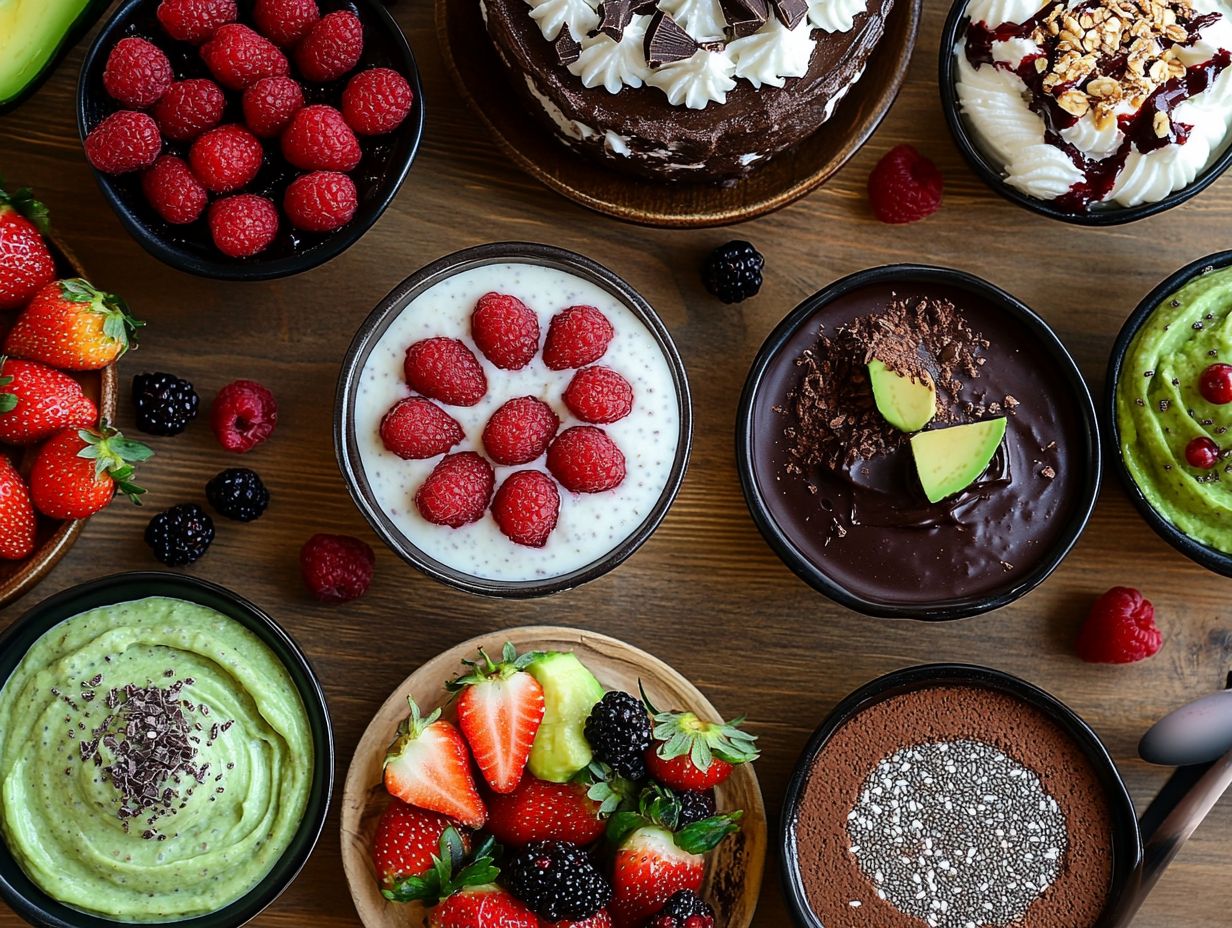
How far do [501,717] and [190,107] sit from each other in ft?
3.99

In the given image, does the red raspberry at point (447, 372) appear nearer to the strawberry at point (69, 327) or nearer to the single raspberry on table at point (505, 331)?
the single raspberry on table at point (505, 331)

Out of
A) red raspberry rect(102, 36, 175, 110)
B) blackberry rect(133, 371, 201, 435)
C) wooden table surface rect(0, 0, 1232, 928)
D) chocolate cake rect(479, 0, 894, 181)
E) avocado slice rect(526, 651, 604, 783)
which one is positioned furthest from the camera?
wooden table surface rect(0, 0, 1232, 928)

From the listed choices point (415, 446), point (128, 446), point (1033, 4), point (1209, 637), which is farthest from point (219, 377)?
point (1209, 637)

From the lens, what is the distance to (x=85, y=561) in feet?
7.98

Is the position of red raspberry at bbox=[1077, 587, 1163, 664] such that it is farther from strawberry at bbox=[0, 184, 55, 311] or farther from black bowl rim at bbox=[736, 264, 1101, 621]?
strawberry at bbox=[0, 184, 55, 311]

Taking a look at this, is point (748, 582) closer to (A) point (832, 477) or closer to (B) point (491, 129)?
(A) point (832, 477)

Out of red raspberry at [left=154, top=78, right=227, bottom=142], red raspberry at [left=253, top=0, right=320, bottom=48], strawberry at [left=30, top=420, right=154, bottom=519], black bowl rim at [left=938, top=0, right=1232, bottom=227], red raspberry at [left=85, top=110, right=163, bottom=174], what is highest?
black bowl rim at [left=938, top=0, right=1232, bottom=227]

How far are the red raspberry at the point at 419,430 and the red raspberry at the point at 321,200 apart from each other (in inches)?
13.9

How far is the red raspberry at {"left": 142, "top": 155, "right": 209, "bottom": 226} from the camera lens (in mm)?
2113

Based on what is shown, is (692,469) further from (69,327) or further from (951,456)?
(69,327)

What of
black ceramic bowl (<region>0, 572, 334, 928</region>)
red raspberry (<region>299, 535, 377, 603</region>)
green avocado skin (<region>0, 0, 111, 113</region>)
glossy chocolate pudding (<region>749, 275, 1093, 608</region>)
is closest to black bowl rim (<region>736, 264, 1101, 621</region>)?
glossy chocolate pudding (<region>749, 275, 1093, 608</region>)

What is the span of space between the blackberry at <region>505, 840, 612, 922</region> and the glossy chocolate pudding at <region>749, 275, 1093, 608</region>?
2.31ft

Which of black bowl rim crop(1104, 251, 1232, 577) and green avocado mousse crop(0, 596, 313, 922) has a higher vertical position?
black bowl rim crop(1104, 251, 1232, 577)

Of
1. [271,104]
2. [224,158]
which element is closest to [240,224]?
[224,158]
